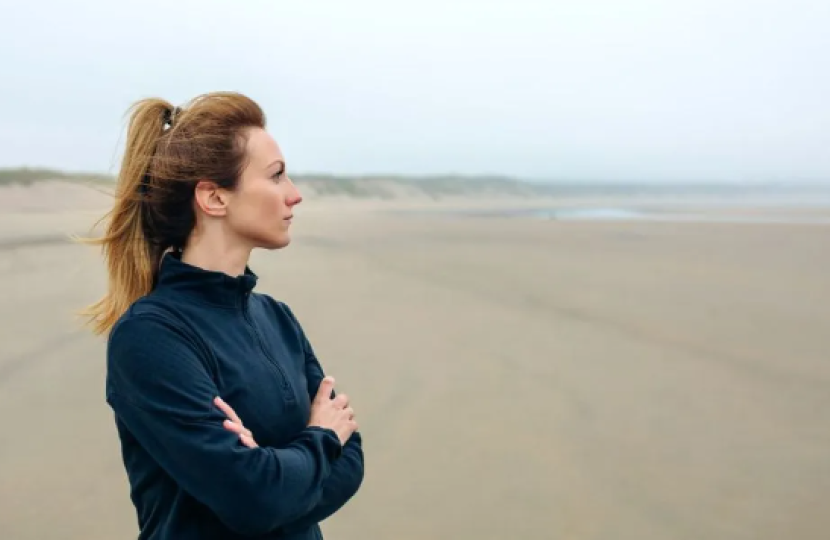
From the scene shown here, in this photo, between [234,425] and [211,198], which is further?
[211,198]

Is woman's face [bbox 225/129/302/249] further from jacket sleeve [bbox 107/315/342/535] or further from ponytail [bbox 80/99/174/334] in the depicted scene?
jacket sleeve [bbox 107/315/342/535]

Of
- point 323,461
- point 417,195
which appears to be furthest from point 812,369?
point 417,195

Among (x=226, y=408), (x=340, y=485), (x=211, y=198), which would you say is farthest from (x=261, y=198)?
(x=340, y=485)

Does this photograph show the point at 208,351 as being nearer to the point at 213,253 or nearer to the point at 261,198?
the point at 213,253

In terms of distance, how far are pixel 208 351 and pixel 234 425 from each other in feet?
0.58

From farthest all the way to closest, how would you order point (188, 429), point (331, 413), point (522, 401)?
point (522, 401) → point (331, 413) → point (188, 429)

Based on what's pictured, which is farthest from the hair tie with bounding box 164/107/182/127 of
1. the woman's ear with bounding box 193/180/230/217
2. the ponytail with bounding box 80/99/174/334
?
the woman's ear with bounding box 193/180/230/217

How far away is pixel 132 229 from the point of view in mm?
1758

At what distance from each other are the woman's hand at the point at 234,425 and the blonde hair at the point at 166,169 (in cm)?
43

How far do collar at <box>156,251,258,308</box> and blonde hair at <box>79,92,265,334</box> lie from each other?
0.08 m

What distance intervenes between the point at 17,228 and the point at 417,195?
57.7 m

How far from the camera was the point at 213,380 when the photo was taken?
1.59m

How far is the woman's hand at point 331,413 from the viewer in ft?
5.89

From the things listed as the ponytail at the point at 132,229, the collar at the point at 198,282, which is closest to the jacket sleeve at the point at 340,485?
the collar at the point at 198,282
